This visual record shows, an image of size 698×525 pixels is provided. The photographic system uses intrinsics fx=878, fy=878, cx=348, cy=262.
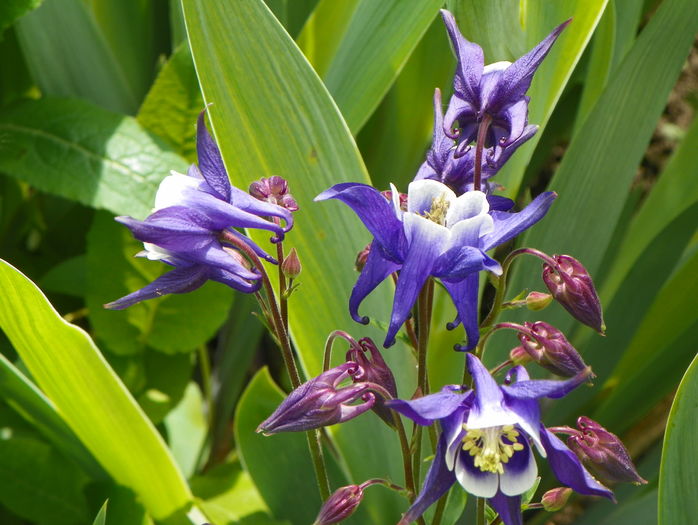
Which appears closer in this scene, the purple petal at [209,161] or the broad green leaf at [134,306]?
the purple petal at [209,161]

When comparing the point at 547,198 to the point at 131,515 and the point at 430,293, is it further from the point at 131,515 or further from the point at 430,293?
the point at 131,515

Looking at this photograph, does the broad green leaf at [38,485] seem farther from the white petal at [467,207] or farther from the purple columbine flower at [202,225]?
the white petal at [467,207]

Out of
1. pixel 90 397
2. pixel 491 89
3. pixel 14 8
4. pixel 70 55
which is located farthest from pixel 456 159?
pixel 70 55

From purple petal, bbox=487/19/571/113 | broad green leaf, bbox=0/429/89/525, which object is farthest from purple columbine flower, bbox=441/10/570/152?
broad green leaf, bbox=0/429/89/525

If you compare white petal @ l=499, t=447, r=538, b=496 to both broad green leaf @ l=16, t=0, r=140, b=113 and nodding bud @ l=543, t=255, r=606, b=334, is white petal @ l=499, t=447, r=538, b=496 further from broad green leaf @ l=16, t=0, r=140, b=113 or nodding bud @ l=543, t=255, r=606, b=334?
broad green leaf @ l=16, t=0, r=140, b=113

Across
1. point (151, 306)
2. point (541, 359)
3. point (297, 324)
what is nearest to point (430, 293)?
point (541, 359)

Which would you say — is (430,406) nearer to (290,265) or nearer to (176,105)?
(290,265)

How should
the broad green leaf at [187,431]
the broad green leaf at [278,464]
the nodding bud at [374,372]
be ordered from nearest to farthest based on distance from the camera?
1. the nodding bud at [374,372]
2. the broad green leaf at [278,464]
3. the broad green leaf at [187,431]

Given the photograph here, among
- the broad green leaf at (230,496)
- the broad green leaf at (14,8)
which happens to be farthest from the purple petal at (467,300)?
the broad green leaf at (14,8)
